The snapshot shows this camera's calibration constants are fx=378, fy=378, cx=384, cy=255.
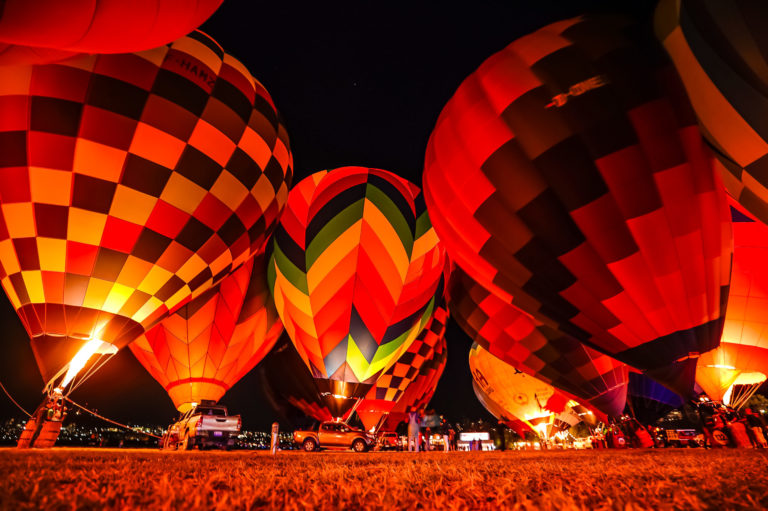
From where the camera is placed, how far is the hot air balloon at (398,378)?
12.7 metres

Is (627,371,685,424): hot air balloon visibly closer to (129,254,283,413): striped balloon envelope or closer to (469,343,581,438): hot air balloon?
(469,343,581,438): hot air balloon

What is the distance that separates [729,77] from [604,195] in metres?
1.94

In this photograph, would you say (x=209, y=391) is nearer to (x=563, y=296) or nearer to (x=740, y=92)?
(x=563, y=296)

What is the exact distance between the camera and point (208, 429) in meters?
8.38

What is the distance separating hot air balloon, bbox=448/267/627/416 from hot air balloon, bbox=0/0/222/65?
30.9 feet

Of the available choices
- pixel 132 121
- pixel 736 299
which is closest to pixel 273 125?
pixel 132 121

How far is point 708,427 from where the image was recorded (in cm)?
769

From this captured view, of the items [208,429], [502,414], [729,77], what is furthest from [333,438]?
[502,414]

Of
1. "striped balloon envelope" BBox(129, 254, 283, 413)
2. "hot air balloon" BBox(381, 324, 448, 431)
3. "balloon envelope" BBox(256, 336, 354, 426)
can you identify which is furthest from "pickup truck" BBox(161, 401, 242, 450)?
"hot air balloon" BBox(381, 324, 448, 431)

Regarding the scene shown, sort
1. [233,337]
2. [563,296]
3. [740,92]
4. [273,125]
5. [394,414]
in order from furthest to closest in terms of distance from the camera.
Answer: [394,414] < [233,337] < [273,125] < [563,296] < [740,92]

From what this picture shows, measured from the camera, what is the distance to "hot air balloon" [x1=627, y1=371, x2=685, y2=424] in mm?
14875

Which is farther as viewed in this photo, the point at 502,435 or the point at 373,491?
the point at 502,435

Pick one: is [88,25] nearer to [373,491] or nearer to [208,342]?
[373,491]

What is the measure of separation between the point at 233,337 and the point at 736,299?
12561 mm
